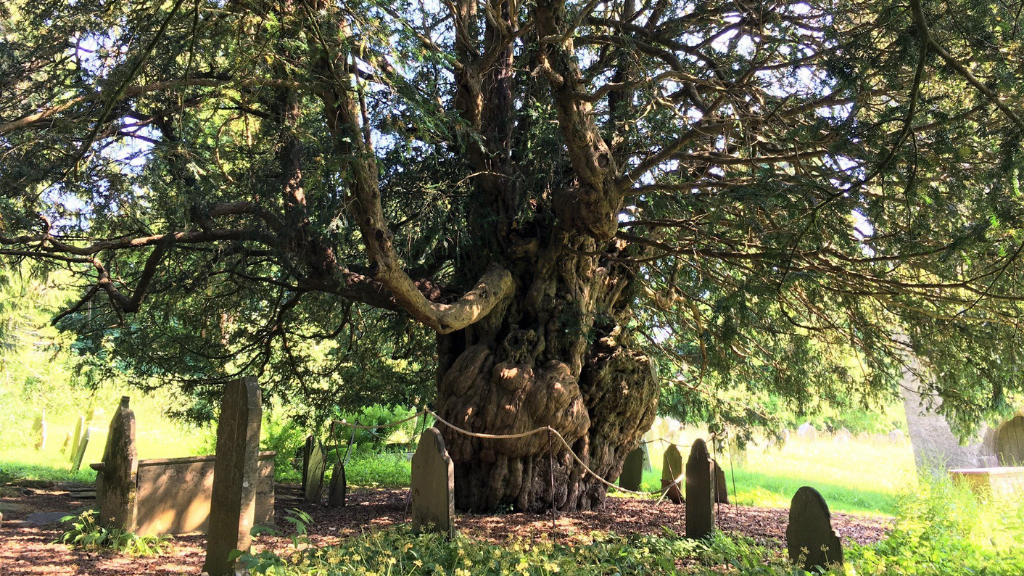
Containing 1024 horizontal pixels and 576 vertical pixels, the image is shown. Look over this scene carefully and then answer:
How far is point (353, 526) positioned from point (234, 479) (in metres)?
2.81

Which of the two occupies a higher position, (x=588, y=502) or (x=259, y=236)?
(x=259, y=236)

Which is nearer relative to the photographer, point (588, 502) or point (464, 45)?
point (464, 45)

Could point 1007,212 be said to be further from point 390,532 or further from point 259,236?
point 259,236

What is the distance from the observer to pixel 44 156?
22.3 feet

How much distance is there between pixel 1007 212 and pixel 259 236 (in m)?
6.52

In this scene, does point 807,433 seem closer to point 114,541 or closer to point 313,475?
point 313,475

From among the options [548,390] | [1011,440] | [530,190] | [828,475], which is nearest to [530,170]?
[530,190]

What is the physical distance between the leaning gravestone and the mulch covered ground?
3.82 feet

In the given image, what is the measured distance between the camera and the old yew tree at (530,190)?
5320 millimetres

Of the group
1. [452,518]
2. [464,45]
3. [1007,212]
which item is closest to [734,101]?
[1007,212]

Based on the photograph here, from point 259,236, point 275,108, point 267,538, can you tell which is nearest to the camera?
point 267,538

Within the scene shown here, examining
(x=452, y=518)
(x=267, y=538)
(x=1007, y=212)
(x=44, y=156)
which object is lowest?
(x=267, y=538)

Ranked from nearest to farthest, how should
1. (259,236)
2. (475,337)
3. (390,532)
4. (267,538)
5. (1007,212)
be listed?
(1007,212) < (390,532) < (267,538) < (259,236) < (475,337)

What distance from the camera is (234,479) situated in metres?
4.89
